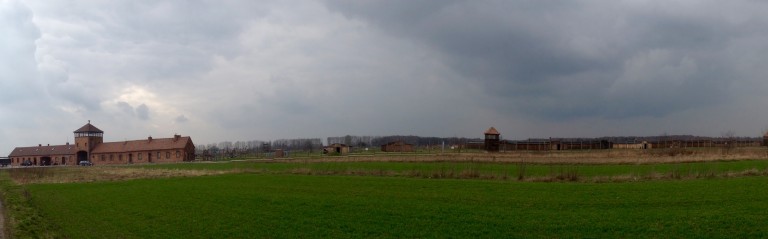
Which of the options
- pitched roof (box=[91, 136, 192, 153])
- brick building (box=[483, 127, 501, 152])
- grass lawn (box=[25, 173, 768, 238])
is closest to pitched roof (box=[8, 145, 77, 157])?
pitched roof (box=[91, 136, 192, 153])

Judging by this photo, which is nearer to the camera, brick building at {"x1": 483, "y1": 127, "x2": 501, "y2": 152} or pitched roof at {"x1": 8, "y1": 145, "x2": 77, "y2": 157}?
brick building at {"x1": 483, "y1": 127, "x2": 501, "y2": 152}

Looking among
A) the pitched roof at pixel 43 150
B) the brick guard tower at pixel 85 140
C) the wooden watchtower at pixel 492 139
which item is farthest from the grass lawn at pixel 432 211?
the pitched roof at pixel 43 150

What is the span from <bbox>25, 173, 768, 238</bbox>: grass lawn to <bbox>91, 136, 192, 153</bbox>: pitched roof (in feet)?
259

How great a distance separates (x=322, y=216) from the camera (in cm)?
1936

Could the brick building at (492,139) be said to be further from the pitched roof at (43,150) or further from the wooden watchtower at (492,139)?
the pitched roof at (43,150)

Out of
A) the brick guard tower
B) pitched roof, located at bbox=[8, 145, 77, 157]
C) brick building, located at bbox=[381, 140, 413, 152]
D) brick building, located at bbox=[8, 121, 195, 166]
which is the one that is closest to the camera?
brick building, located at bbox=[8, 121, 195, 166]

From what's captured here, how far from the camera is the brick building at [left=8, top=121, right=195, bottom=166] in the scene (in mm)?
104500

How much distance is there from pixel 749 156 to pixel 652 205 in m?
33.8

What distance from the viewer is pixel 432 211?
1961 cm

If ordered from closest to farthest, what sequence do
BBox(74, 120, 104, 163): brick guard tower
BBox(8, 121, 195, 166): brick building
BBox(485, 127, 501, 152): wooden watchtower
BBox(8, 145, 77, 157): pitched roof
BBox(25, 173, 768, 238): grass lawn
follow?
BBox(25, 173, 768, 238): grass lawn, BBox(485, 127, 501, 152): wooden watchtower, BBox(8, 121, 195, 166): brick building, BBox(74, 120, 104, 163): brick guard tower, BBox(8, 145, 77, 157): pitched roof

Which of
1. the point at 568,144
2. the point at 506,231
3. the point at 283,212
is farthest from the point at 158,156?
the point at 506,231

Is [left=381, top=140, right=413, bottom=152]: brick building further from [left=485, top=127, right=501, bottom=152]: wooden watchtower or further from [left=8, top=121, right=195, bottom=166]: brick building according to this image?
[left=8, top=121, right=195, bottom=166]: brick building

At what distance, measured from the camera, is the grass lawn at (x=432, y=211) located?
16266mm

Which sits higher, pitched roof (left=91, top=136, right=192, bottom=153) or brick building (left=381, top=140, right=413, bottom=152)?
pitched roof (left=91, top=136, right=192, bottom=153)
